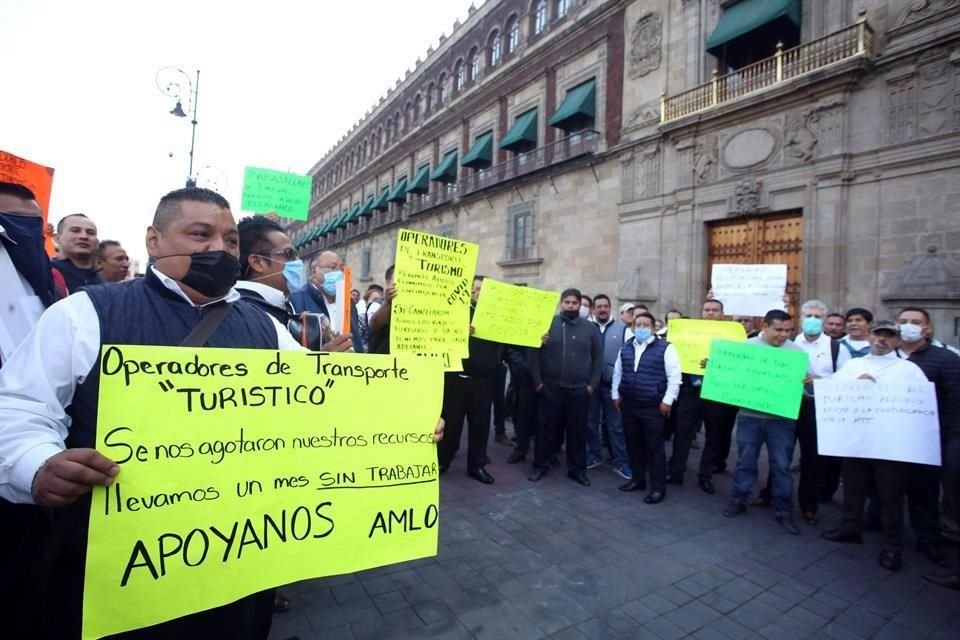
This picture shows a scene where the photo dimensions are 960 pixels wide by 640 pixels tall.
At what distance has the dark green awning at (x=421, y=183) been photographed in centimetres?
2623

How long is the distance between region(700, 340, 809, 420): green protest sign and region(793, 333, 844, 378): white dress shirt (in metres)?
0.74

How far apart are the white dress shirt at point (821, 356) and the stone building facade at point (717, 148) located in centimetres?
517

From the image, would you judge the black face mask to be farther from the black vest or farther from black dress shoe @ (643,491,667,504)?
black dress shoe @ (643,491,667,504)

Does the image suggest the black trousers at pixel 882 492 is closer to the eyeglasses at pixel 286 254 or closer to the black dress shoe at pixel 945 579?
the black dress shoe at pixel 945 579

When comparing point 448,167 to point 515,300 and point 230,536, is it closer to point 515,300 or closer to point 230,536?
point 515,300

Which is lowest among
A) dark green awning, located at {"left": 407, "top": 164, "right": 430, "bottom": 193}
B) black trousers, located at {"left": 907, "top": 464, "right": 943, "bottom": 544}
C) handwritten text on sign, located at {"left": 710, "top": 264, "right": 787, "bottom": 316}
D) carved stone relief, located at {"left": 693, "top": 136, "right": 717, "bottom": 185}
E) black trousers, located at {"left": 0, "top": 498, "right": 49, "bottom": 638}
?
black trousers, located at {"left": 907, "top": 464, "right": 943, "bottom": 544}

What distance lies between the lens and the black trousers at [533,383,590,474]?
5297mm

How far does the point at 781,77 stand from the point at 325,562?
43.4 ft

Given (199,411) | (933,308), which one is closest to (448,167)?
(933,308)

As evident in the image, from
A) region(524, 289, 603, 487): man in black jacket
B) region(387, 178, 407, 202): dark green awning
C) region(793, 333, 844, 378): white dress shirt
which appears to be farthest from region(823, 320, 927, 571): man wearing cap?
region(387, 178, 407, 202): dark green awning

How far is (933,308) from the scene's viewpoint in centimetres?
825

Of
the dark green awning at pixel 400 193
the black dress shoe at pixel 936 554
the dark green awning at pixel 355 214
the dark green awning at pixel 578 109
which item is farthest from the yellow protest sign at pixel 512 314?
the dark green awning at pixel 355 214

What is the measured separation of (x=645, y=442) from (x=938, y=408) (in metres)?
2.37

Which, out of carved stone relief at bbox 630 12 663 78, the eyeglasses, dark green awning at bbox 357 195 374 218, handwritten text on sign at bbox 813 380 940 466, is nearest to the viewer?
the eyeglasses
